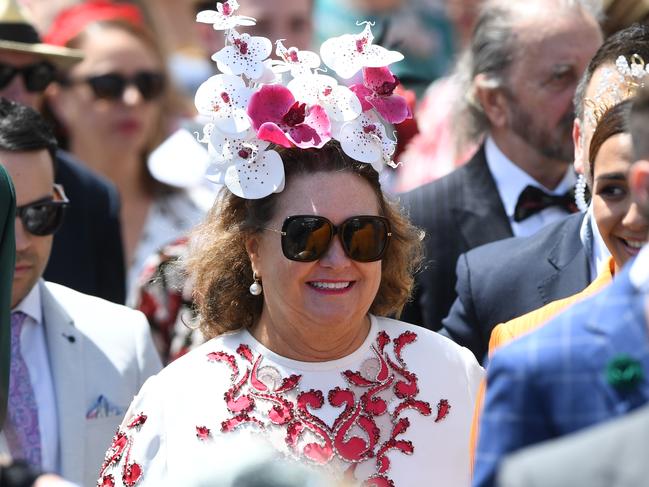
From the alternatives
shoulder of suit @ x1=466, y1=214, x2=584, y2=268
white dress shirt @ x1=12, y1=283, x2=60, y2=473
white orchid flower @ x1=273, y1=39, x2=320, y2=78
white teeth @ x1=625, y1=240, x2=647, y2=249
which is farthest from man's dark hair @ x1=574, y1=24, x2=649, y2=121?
white dress shirt @ x1=12, y1=283, x2=60, y2=473

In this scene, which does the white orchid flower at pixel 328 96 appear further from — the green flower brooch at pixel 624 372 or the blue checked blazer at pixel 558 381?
the green flower brooch at pixel 624 372

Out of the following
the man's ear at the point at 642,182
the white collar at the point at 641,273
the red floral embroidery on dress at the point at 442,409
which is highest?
the man's ear at the point at 642,182

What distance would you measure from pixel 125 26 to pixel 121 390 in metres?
3.35

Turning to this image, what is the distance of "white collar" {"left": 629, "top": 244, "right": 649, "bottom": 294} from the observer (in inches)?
101

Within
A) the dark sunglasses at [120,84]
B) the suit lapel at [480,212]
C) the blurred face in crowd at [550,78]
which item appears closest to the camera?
the suit lapel at [480,212]

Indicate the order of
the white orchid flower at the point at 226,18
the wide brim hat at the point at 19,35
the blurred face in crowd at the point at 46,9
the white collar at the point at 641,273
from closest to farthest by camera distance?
the white collar at the point at 641,273 < the white orchid flower at the point at 226,18 < the wide brim hat at the point at 19,35 < the blurred face in crowd at the point at 46,9

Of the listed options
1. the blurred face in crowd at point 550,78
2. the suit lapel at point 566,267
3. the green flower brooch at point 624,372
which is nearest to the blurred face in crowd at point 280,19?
the blurred face in crowd at point 550,78

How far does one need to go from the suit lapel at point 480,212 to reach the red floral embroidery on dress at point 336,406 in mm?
1524

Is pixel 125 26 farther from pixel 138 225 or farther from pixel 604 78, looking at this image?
pixel 604 78

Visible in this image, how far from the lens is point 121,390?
4723 millimetres

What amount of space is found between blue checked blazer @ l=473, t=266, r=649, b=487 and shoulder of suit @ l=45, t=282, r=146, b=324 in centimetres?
246

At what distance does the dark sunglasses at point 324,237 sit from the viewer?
3918 millimetres

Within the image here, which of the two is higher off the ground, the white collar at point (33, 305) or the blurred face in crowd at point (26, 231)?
the blurred face in crowd at point (26, 231)

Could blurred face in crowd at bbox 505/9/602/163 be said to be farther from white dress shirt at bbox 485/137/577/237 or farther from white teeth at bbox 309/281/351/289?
white teeth at bbox 309/281/351/289
